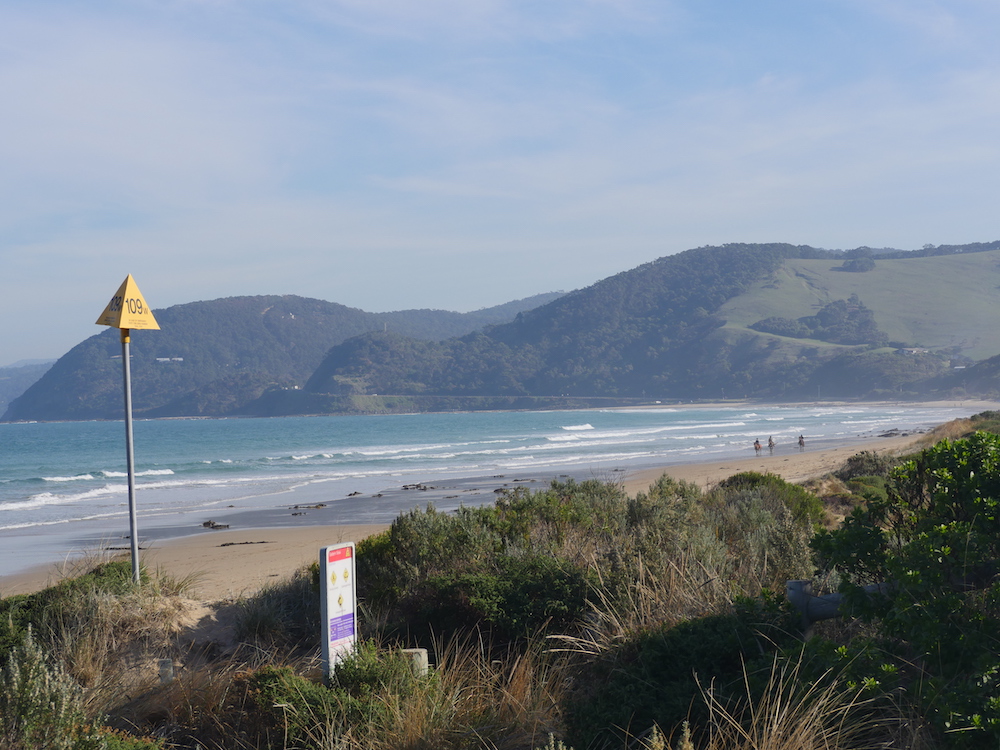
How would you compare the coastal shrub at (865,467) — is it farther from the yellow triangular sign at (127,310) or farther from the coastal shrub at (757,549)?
the yellow triangular sign at (127,310)

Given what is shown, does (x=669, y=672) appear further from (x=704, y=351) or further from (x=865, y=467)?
(x=704, y=351)

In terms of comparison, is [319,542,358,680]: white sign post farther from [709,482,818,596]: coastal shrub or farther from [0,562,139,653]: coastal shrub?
[0,562,139,653]: coastal shrub

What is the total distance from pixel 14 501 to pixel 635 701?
30.1m

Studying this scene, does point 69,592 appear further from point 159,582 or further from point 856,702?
point 856,702

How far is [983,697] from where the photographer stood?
3.04 metres

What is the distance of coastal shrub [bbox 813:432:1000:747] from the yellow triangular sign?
579 cm

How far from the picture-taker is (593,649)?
466cm

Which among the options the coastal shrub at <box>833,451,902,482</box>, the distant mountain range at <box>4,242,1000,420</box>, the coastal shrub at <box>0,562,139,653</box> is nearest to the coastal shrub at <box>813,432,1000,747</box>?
the coastal shrub at <box>0,562,139,653</box>

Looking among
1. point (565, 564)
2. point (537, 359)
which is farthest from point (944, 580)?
point (537, 359)

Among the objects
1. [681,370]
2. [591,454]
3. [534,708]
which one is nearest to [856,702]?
[534,708]

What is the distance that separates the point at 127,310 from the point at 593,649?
16.6 ft

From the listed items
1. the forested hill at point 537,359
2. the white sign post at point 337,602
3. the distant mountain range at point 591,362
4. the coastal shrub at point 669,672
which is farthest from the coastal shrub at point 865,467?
the forested hill at point 537,359

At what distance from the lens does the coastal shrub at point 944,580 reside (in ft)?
10.2

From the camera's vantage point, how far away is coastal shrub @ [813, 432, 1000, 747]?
3.10 meters
